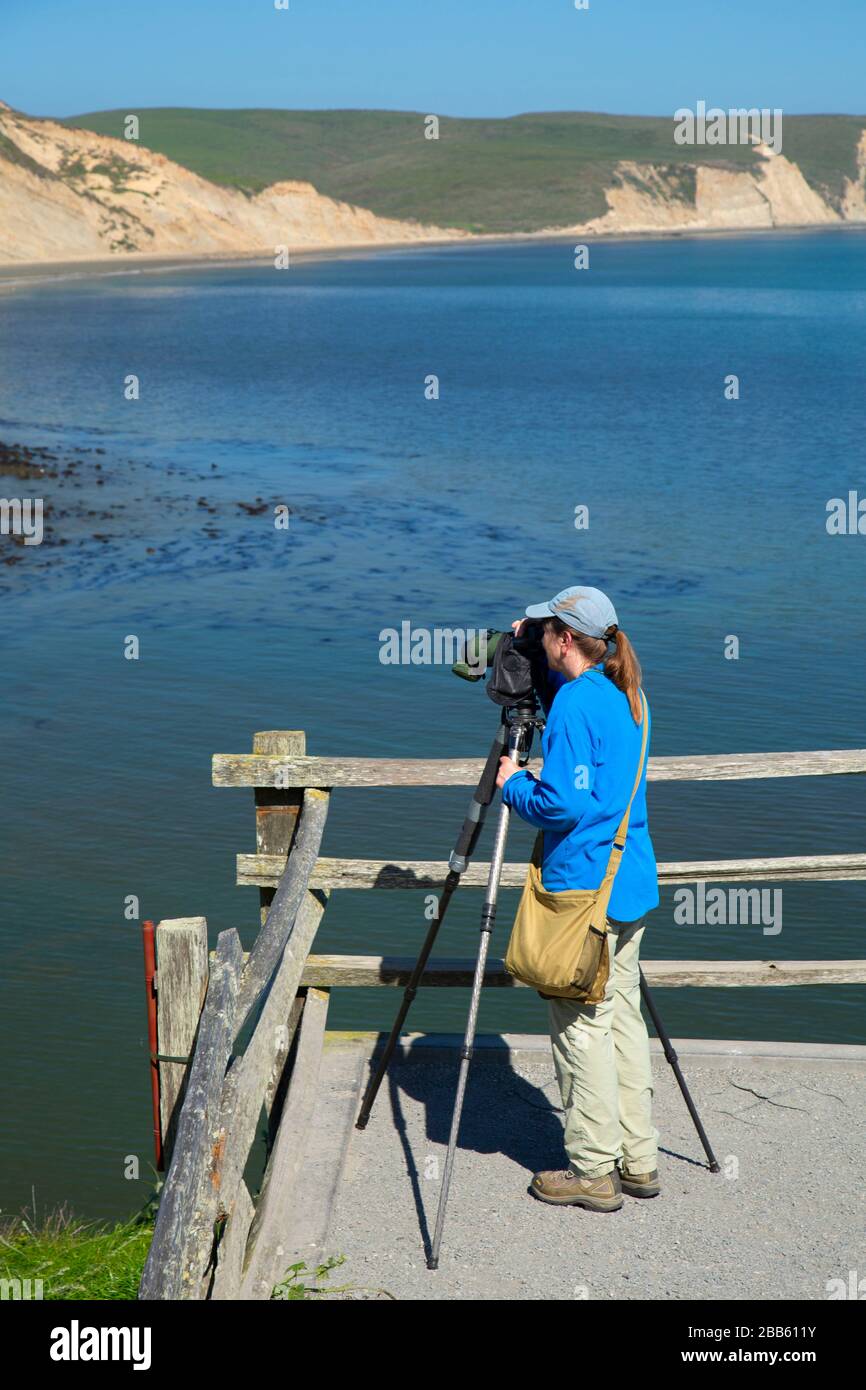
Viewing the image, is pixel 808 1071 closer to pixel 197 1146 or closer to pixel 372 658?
pixel 197 1146

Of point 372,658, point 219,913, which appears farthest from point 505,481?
point 219,913

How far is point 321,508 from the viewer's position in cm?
2556

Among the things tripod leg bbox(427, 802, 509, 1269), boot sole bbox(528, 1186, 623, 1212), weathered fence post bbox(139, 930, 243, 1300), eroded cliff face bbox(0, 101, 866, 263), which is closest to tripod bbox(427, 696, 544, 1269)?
tripod leg bbox(427, 802, 509, 1269)

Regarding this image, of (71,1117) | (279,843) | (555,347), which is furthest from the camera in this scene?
(555,347)

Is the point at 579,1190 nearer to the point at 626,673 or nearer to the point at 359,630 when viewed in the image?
the point at 626,673

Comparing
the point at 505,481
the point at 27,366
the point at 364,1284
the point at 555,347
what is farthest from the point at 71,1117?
the point at 555,347

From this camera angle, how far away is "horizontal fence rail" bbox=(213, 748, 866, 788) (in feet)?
20.4

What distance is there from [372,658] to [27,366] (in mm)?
33805

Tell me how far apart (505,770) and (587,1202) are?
1.62 metres

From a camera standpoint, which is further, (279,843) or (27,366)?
(27,366)

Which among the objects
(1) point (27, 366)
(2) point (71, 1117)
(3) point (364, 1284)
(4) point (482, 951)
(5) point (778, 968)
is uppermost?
(1) point (27, 366)

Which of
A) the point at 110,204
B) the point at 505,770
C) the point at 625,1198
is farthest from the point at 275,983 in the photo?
the point at 110,204

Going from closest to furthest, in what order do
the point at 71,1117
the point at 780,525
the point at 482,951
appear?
the point at 482,951
the point at 71,1117
the point at 780,525
